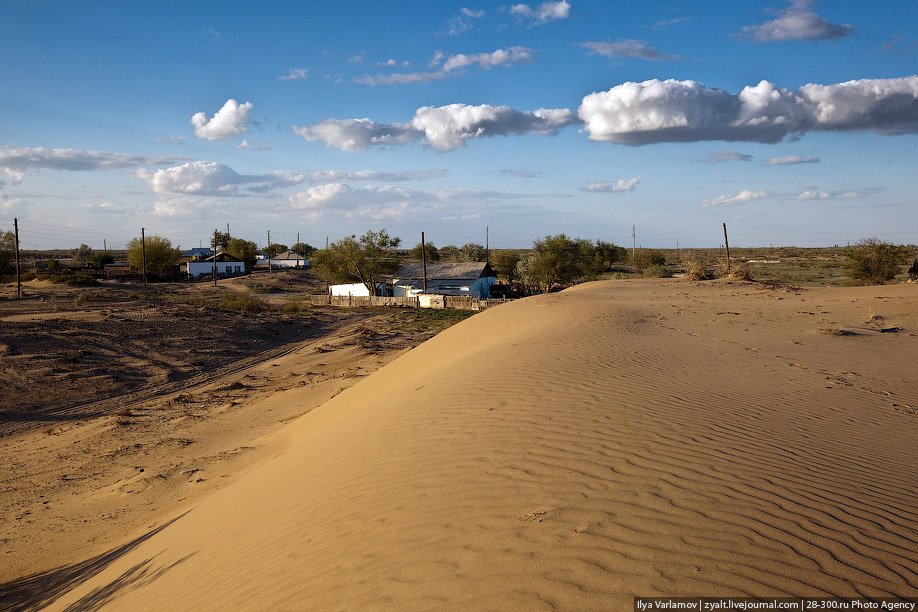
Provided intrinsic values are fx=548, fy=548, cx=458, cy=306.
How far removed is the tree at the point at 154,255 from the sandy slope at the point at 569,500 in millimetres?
67929

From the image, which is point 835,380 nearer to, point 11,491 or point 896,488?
point 896,488

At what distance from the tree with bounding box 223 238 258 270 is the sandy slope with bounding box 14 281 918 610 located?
8656 cm

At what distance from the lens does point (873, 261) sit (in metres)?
36.2

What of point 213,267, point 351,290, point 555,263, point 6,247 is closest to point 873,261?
point 555,263

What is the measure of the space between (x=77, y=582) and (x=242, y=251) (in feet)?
296

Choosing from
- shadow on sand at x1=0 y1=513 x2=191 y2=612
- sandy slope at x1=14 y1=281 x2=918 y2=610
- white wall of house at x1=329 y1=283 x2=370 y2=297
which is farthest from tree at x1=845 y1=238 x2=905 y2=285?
shadow on sand at x1=0 y1=513 x2=191 y2=612

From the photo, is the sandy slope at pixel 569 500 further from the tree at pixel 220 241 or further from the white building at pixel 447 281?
the tree at pixel 220 241

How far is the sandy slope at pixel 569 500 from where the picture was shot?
10.6 ft

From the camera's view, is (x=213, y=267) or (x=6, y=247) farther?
(x=213, y=267)

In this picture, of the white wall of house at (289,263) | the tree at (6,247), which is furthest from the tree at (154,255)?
the white wall of house at (289,263)

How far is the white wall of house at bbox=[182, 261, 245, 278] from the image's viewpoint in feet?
240

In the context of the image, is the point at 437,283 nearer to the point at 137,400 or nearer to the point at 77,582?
the point at 137,400

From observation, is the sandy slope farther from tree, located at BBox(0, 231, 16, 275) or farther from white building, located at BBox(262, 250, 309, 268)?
white building, located at BBox(262, 250, 309, 268)

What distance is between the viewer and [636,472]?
468 centimetres
